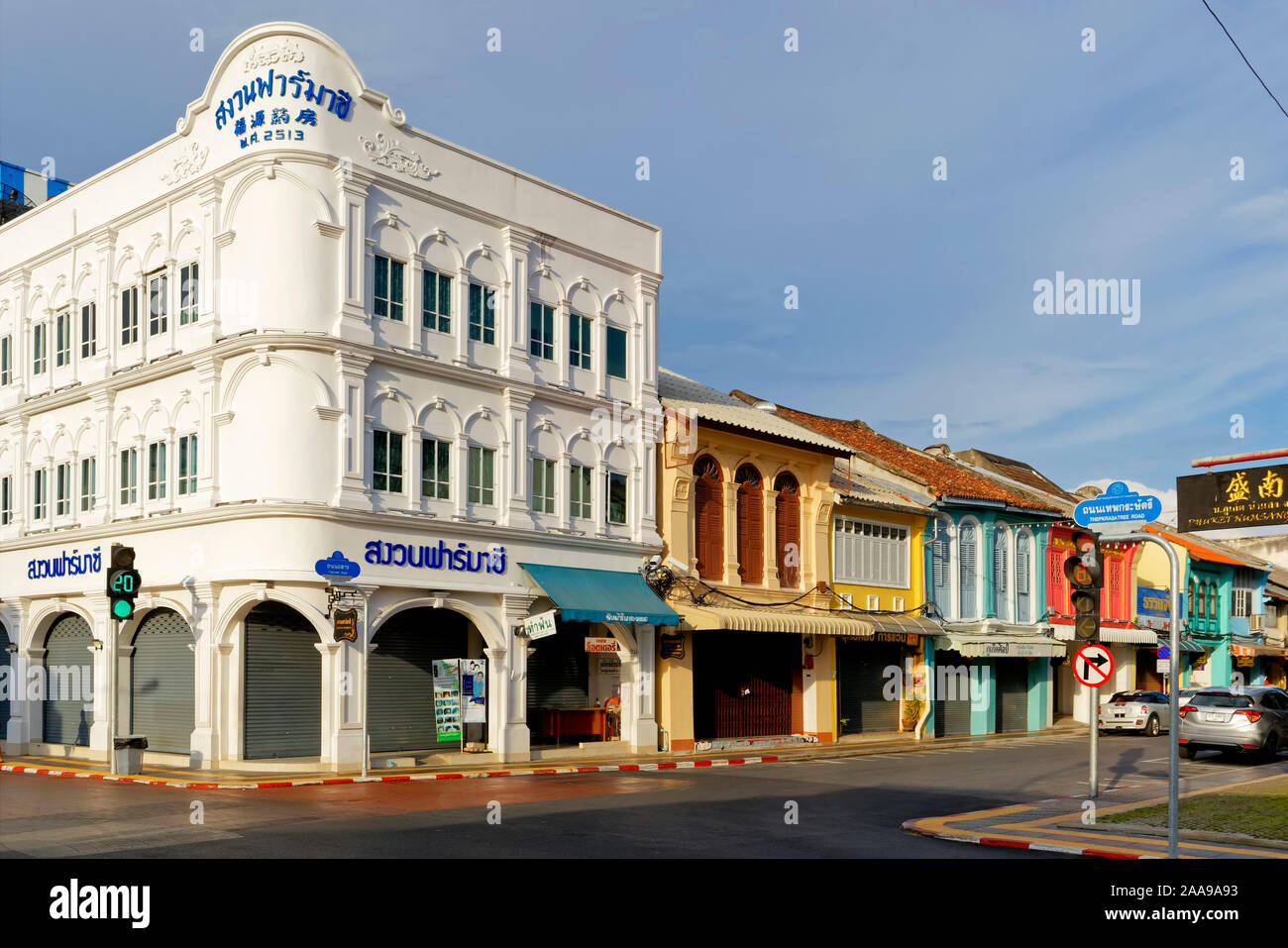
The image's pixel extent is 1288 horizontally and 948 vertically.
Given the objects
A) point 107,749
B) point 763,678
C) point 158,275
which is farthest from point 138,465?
point 763,678

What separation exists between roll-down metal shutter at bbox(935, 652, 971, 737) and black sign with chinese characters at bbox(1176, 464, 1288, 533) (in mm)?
21831

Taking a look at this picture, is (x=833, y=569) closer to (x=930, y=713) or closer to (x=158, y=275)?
(x=930, y=713)

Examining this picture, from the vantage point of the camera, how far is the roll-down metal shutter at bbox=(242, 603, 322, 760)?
81.1ft

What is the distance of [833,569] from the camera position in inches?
1435

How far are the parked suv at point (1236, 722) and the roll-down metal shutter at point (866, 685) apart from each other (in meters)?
10.2

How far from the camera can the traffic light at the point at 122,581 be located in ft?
66.9

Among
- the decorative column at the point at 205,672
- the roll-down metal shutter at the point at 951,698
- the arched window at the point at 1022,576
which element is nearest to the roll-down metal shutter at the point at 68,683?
the decorative column at the point at 205,672

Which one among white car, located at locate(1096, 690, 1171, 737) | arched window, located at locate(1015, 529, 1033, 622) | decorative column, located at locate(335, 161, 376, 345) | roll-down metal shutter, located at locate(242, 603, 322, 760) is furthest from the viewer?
arched window, located at locate(1015, 529, 1033, 622)

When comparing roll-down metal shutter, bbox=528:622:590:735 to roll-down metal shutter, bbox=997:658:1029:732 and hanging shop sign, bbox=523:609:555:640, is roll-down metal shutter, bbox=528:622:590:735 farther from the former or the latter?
roll-down metal shutter, bbox=997:658:1029:732

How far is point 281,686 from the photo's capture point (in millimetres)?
25141

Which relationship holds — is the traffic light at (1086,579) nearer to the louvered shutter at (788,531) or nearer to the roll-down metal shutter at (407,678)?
the roll-down metal shutter at (407,678)

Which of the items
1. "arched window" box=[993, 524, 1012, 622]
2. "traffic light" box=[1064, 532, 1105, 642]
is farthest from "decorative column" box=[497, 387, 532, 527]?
"arched window" box=[993, 524, 1012, 622]

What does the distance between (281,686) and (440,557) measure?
13.3ft

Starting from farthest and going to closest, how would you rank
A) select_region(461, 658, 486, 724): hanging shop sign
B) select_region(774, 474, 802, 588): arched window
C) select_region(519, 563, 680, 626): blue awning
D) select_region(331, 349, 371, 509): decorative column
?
select_region(774, 474, 802, 588): arched window
select_region(519, 563, 680, 626): blue awning
select_region(461, 658, 486, 724): hanging shop sign
select_region(331, 349, 371, 509): decorative column
